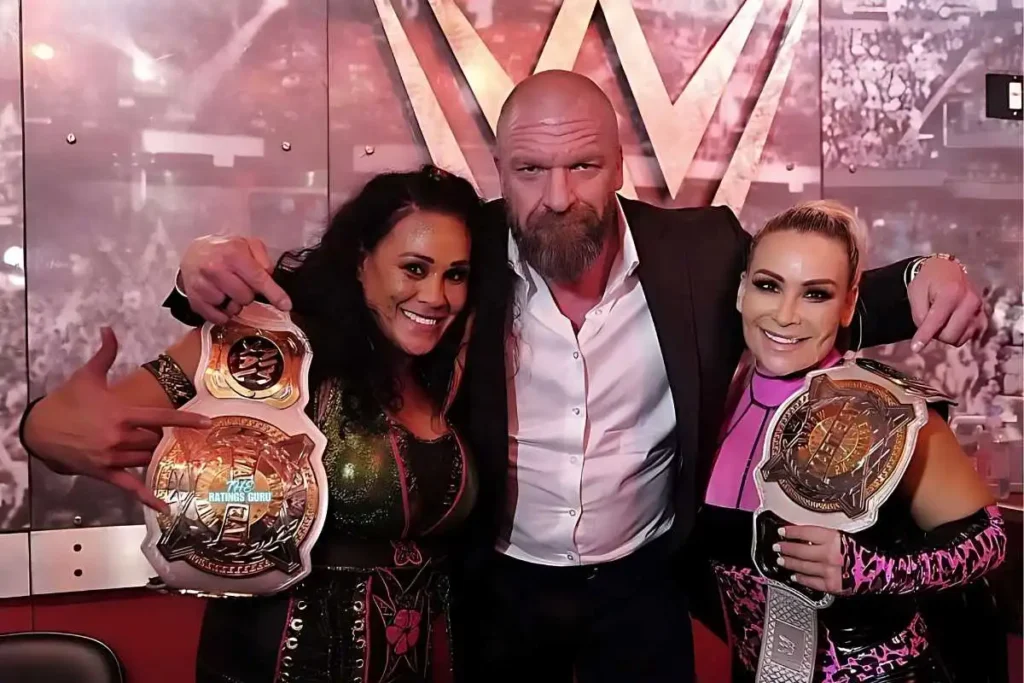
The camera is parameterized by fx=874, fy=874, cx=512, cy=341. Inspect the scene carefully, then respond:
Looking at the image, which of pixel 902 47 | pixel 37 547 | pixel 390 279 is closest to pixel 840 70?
pixel 902 47

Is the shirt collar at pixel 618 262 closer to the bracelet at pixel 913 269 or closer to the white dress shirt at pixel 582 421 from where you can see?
the white dress shirt at pixel 582 421

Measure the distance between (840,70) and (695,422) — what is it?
1.63m

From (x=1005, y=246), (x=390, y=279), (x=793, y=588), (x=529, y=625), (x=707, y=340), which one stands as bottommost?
(x=529, y=625)

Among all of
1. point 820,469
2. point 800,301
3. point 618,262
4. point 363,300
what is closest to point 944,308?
point 800,301

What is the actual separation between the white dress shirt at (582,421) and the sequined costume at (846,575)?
0.26m

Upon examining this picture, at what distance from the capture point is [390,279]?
4.87 ft

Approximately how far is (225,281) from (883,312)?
114cm

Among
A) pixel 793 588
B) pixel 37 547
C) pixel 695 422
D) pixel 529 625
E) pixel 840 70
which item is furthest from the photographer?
pixel 840 70

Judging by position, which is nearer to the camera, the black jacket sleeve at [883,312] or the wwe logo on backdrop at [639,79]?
the black jacket sleeve at [883,312]

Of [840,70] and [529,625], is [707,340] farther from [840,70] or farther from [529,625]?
[840,70]

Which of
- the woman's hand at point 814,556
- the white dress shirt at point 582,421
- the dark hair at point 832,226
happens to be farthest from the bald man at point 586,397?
the woman's hand at point 814,556

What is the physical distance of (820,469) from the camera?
1326 mm

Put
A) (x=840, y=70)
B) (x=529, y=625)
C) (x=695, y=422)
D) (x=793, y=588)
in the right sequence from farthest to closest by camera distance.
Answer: (x=840, y=70) → (x=529, y=625) → (x=695, y=422) → (x=793, y=588)

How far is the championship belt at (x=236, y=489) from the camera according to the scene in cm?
131
